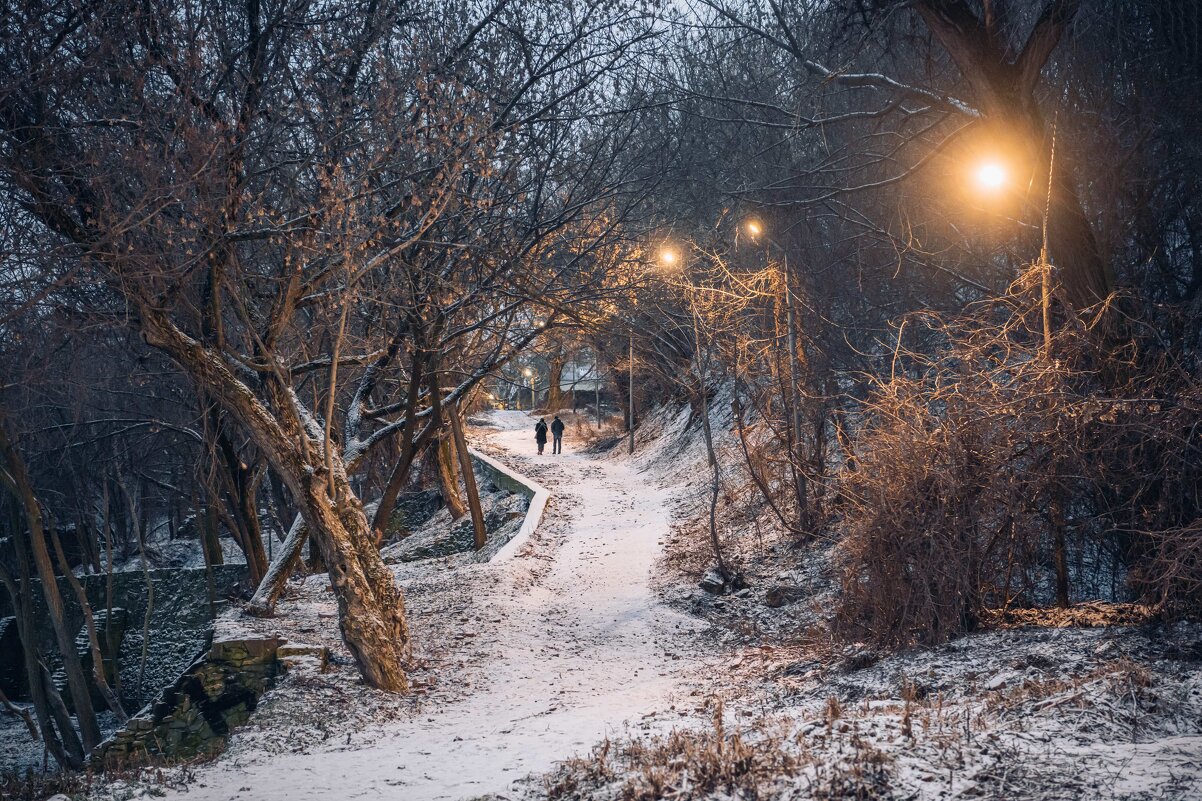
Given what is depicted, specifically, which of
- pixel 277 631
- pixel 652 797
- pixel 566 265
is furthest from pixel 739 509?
pixel 652 797

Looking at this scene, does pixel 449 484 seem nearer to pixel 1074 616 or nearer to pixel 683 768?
pixel 1074 616

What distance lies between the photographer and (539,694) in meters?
8.85

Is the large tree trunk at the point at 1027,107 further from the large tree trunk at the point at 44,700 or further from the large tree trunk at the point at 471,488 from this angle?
the large tree trunk at the point at 44,700

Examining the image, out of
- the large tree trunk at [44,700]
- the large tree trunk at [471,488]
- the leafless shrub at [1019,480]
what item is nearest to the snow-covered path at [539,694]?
the large tree trunk at [471,488]

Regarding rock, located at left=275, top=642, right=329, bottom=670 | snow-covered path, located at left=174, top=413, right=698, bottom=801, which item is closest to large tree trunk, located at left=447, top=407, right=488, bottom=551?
snow-covered path, located at left=174, top=413, right=698, bottom=801

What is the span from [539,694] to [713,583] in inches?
186

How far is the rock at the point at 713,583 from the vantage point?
42.3 feet

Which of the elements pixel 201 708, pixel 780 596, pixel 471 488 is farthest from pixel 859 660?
pixel 471 488

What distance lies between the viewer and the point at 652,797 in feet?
15.8

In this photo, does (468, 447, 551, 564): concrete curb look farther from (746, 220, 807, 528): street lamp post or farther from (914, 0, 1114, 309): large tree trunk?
(914, 0, 1114, 309): large tree trunk

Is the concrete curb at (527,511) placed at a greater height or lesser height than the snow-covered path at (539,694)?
greater

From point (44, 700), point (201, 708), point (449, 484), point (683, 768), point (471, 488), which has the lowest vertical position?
point (44, 700)

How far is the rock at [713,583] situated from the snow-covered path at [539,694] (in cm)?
81

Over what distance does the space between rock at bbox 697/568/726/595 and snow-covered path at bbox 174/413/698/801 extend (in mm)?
809
